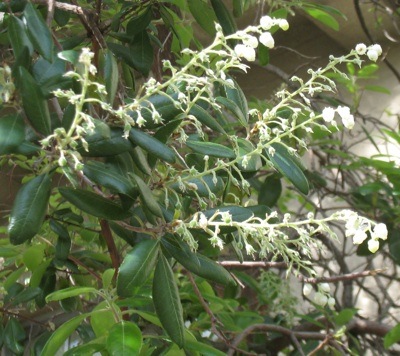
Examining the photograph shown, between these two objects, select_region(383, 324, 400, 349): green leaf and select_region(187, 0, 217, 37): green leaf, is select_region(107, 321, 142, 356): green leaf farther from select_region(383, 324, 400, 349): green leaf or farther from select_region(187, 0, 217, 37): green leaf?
select_region(383, 324, 400, 349): green leaf

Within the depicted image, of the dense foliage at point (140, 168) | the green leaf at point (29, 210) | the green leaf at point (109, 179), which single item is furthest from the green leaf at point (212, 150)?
the green leaf at point (29, 210)

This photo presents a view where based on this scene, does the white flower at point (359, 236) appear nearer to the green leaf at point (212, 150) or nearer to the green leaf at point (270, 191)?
the green leaf at point (212, 150)

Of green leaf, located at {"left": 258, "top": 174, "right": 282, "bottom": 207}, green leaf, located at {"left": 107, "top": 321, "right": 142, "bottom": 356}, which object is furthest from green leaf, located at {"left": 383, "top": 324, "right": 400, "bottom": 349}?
green leaf, located at {"left": 107, "top": 321, "right": 142, "bottom": 356}

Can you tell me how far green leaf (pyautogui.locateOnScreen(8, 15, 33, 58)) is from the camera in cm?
89

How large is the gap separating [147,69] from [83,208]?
44 centimetres

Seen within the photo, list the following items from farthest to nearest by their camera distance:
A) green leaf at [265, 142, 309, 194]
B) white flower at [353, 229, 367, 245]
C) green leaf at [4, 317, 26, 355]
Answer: green leaf at [4, 317, 26, 355] → green leaf at [265, 142, 309, 194] → white flower at [353, 229, 367, 245]

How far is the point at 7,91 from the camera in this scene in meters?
0.80

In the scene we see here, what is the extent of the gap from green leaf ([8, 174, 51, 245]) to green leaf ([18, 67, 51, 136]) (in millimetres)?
60

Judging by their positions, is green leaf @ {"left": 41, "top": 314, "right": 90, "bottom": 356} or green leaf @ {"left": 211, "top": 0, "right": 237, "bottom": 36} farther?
green leaf @ {"left": 211, "top": 0, "right": 237, "bottom": 36}

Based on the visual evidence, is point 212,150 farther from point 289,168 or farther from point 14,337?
point 14,337

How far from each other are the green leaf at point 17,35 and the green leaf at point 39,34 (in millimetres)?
10

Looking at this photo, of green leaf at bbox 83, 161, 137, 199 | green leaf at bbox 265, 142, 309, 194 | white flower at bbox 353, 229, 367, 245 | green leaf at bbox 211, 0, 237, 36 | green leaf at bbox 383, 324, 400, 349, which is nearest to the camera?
white flower at bbox 353, 229, 367, 245

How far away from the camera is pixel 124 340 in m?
0.98

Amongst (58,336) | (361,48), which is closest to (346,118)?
(361,48)
